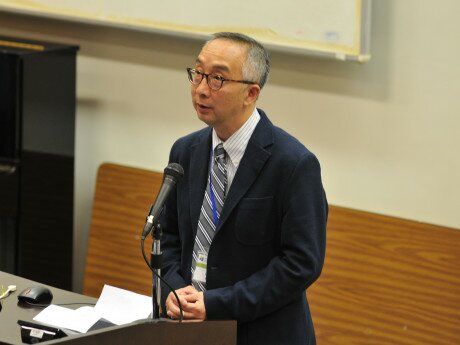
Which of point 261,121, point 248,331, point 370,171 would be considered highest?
point 261,121

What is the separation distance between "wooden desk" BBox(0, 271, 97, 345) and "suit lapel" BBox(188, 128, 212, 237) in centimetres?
48

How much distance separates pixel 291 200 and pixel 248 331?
0.44 metres

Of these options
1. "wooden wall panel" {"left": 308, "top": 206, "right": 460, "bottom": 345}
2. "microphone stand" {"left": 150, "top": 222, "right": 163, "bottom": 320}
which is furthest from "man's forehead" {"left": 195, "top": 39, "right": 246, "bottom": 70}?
"wooden wall panel" {"left": 308, "top": 206, "right": 460, "bottom": 345}

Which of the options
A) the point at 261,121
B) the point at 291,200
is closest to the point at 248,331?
the point at 291,200

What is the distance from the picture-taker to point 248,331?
2863 millimetres

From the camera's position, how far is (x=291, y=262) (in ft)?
9.04

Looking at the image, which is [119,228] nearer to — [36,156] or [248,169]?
[36,156]

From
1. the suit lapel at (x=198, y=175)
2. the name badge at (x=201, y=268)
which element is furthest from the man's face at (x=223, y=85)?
the name badge at (x=201, y=268)

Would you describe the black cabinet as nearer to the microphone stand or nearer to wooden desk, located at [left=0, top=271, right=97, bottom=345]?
wooden desk, located at [left=0, top=271, right=97, bottom=345]

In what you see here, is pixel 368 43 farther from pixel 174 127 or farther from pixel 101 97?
pixel 101 97

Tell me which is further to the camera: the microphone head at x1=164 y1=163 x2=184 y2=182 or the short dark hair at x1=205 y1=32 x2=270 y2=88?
the short dark hair at x1=205 y1=32 x2=270 y2=88

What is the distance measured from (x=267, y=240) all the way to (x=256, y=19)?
1630 millimetres

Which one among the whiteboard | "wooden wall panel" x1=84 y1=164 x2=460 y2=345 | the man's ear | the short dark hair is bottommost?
"wooden wall panel" x1=84 y1=164 x2=460 y2=345

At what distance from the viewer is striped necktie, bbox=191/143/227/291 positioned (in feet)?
9.50
